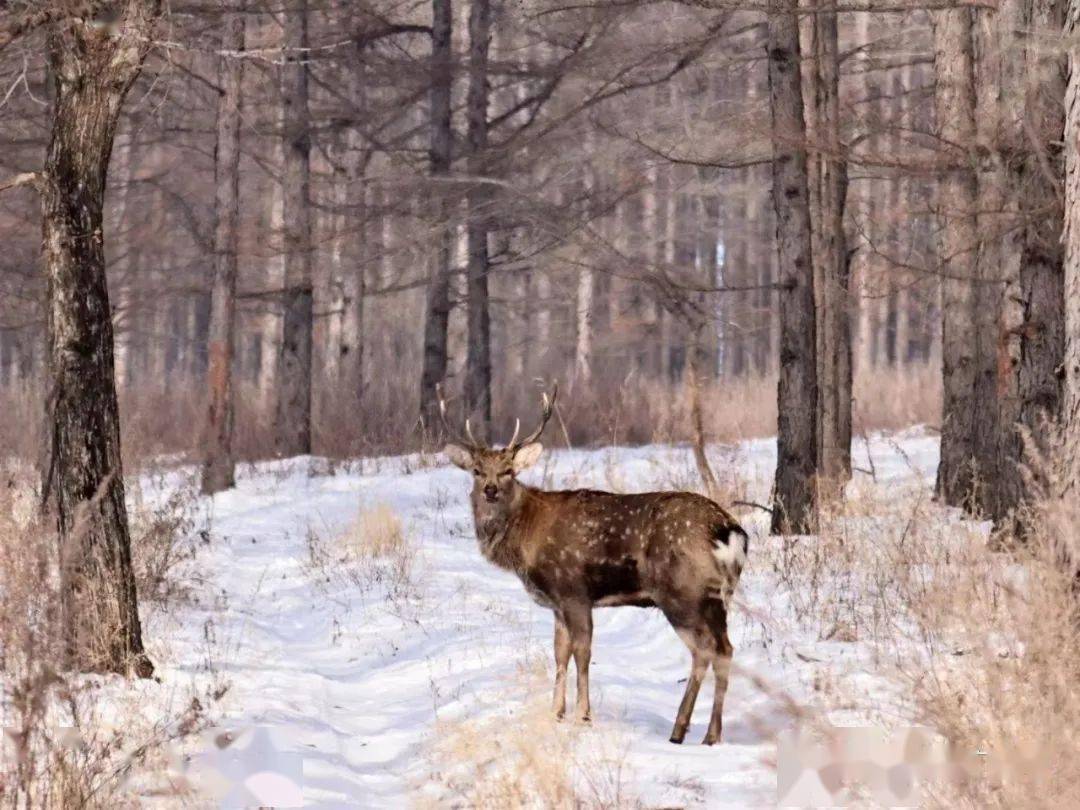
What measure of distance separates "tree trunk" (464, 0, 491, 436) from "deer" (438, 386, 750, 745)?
11984mm

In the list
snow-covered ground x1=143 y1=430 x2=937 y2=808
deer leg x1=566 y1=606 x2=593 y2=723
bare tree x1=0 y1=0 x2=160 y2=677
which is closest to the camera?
snow-covered ground x1=143 y1=430 x2=937 y2=808

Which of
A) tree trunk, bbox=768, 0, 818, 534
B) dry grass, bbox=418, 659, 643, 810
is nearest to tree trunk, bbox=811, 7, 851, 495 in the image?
tree trunk, bbox=768, 0, 818, 534

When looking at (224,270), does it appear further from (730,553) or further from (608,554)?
(730,553)

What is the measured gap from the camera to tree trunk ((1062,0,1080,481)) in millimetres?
7004

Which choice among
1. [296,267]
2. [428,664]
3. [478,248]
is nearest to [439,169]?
[478,248]

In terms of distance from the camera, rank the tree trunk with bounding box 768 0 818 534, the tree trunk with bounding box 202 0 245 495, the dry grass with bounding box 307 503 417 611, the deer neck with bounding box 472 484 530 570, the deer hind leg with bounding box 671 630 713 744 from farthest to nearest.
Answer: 1. the tree trunk with bounding box 202 0 245 495
2. the tree trunk with bounding box 768 0 818 534
3. the dry grass with bounding box 307 503 417 611
4. the deer neck with bounding box 472 484 530 570
5. the deer hind leg with bounding box 671 630 713 744

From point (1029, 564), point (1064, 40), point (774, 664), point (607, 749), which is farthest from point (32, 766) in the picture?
point (1064, 40)

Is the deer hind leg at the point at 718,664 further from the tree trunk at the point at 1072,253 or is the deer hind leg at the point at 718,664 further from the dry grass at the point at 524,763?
the tree trunk at the point at 1072,253

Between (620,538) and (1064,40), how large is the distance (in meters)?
3.30

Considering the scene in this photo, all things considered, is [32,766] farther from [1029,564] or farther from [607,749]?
[1029,564]

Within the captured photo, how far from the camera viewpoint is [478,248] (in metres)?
21.6

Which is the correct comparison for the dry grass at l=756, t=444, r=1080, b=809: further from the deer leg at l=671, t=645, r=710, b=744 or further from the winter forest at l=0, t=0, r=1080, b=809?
the deer leg at l=671, t=645, r=710, b=744

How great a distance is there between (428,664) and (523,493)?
3.97 feet

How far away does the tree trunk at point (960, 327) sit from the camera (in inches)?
538
